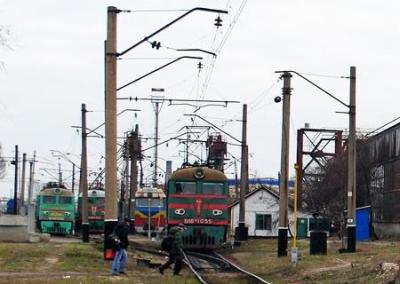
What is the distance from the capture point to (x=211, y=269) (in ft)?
91.0

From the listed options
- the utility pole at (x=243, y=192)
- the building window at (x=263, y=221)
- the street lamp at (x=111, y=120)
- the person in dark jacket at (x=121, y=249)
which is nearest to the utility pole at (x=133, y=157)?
the building window at (x=263, y=221)

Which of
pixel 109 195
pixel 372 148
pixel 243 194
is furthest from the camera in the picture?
pixel 372 148

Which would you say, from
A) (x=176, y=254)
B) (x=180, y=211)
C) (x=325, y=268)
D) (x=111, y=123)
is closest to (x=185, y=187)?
(x=180, y=211)

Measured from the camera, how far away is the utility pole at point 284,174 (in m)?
32.1

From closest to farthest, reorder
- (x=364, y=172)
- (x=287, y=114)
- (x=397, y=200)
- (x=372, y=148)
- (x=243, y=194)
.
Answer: (x=287, y=114)
(x=243, y=194)
(x=397, y=200)
(x=364, y=172)
(x=372, y=148)

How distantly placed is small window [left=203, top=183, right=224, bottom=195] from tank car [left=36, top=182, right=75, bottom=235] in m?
23.0

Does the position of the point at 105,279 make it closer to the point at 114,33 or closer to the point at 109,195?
the point at 109,195

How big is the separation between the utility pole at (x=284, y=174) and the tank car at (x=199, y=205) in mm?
3920

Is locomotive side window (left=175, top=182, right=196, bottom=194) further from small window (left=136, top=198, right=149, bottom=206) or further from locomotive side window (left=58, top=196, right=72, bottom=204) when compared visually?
locomotive side window (left=58, top=196, right=72, bottom=204)

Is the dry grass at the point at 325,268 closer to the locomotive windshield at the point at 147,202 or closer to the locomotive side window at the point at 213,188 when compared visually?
the locomotive side window at the point at 213,188

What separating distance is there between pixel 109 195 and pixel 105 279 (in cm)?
347

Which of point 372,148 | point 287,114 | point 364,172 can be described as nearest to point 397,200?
point 364,172

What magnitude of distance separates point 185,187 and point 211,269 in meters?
8.91

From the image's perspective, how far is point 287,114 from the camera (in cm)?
3291
